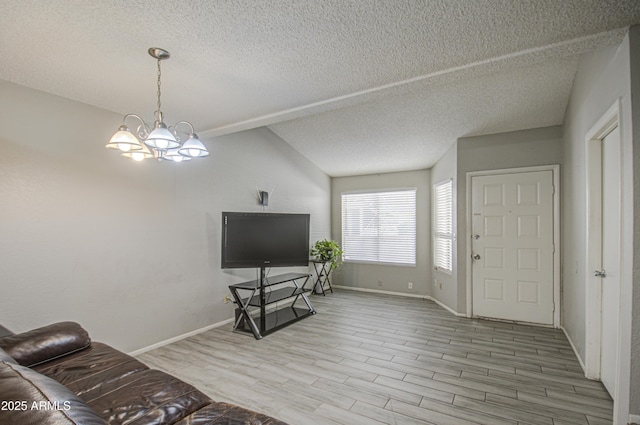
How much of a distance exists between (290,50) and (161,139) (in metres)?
1.04

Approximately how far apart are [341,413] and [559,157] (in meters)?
3.97

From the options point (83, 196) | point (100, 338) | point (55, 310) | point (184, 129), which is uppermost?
point (184, 129)

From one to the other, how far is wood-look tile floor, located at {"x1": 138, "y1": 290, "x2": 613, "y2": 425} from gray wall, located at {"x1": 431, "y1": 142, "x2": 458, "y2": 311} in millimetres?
514

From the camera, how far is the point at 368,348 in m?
3.43

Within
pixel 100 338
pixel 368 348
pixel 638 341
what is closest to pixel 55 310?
pixel 100 338

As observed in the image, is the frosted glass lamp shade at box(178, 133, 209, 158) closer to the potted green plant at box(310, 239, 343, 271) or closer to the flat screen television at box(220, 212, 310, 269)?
the flat screen television at box(220, 212, 310, 269)

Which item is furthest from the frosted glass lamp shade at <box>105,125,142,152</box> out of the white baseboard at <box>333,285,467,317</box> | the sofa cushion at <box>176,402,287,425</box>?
the white baseboard at <box>333,285,467,317</box>

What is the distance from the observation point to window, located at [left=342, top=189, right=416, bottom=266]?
583 centimetres

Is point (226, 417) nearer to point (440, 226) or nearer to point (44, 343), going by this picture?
point (44, 343)

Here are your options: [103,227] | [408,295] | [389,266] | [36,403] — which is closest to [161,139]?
[36,403]

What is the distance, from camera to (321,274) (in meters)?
5.94

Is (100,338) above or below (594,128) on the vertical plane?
below

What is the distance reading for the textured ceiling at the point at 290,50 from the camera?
5.57 ft

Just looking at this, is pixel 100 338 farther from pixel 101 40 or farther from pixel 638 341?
pixel 638 341
